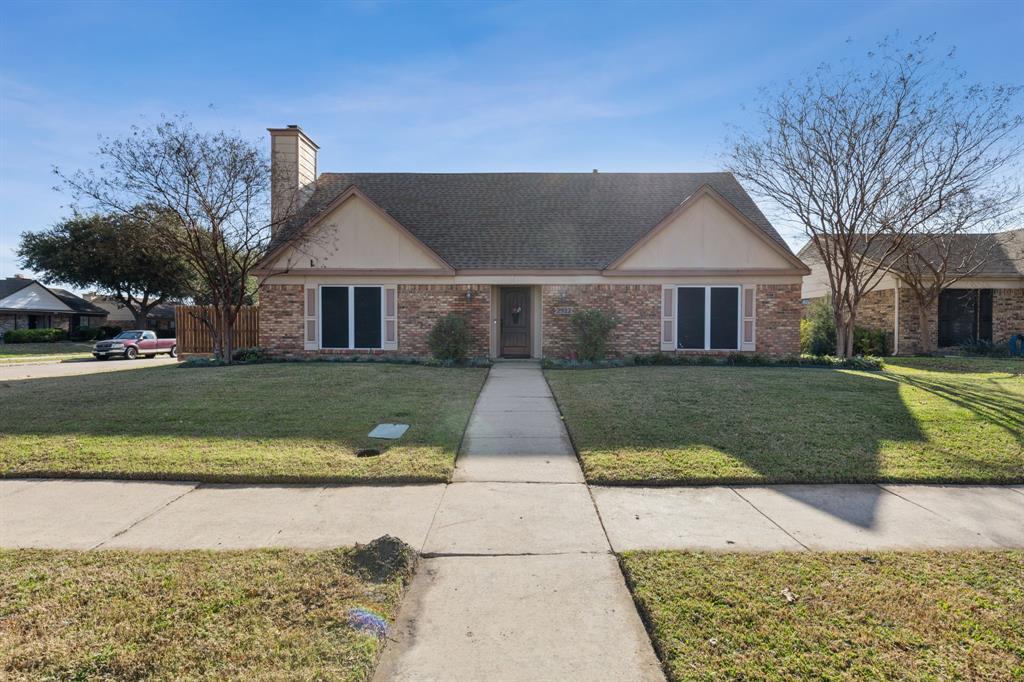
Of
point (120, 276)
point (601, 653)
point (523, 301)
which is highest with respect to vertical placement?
point (120, 276)

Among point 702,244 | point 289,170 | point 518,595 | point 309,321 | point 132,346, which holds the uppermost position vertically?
point 289,170

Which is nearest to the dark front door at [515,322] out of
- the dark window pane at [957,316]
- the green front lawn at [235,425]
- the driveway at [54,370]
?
the green front lawn at [235,425]

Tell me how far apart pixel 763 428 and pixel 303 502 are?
5811mm

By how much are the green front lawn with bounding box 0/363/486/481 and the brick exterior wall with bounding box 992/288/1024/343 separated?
20512 millimetres

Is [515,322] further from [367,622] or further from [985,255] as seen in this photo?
[985,255]

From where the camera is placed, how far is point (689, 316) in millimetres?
16453

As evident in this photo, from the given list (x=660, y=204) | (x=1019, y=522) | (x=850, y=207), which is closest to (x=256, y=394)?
(x=1019, y=522)

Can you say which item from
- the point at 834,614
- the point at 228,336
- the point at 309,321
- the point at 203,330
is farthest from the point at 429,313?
the point at 834,614

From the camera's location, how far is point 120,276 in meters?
36.8

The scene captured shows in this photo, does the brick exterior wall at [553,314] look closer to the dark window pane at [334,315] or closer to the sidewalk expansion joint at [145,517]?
the dark window pane at [334,315]

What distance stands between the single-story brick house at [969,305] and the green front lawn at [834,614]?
2027 centimetres

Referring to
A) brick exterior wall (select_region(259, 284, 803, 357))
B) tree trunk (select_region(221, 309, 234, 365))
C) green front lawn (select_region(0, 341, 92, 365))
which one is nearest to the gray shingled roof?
brick exterior wall (select_region(259, 284, 803, 357))

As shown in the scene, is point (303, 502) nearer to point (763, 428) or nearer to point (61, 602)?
point (61, 602)

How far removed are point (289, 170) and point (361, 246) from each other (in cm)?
406
